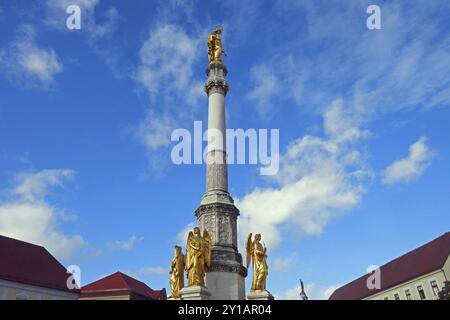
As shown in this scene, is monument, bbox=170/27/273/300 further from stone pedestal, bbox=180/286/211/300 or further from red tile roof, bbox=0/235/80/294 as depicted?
red tile roof, bbox=0/235/80/294

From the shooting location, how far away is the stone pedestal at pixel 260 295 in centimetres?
1542

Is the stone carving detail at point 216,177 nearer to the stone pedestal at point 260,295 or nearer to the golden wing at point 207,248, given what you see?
the golden wing at point 207,248

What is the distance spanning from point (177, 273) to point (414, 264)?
3452 cm

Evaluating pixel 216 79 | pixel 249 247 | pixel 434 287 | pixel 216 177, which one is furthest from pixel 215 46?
pixel 434 287

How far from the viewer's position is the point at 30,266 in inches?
1329

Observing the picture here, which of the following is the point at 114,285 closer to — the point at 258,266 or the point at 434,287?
the point at 258,266

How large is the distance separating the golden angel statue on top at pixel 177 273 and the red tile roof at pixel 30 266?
20.7m

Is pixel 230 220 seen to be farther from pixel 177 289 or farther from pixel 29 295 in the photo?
pixel 29 295

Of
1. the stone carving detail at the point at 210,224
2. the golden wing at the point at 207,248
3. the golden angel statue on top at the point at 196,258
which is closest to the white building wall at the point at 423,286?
the stone carving detail at the point at 210,224

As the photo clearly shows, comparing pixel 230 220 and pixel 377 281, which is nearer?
pixel 230 220

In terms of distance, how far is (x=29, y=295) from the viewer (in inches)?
1232

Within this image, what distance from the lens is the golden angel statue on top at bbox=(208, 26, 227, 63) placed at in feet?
73.9
